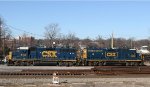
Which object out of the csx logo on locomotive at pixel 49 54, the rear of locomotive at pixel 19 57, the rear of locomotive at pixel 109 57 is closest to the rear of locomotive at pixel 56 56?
the csx logo on locomotive at pixel 49 54

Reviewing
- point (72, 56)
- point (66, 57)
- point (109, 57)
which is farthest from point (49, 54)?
point (109, 57)

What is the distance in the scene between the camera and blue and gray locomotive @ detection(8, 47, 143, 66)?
56.0 m

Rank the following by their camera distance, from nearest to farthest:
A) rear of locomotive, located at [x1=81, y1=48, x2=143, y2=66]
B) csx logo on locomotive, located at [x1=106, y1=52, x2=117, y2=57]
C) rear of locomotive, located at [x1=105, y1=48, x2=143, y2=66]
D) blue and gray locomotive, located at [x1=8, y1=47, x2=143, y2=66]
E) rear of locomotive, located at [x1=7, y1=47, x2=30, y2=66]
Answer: rear of locomotive, located at [x1=7, y1=47, x2=30, y2=66] < blue and gray locomotive, located at [x1=8, y1=47, x2=143, y2=66] < rear of locomotive, located at [x1=81, y1=48, x2=143, y2=66] < rear of locomotive, located at [x1=105, y1=48, x2=143, y2=66] < csx logo on locomotive, located at [x1=106, y1=52, x2=117, y2=57]

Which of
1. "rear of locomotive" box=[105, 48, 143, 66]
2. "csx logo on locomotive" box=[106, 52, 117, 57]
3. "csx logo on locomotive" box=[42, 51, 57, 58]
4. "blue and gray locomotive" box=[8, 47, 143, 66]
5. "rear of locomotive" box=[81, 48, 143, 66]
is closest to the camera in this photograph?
"blue and gray locomotive" box=[8, 47, 143, 66]

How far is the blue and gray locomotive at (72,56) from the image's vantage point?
56.0 meters

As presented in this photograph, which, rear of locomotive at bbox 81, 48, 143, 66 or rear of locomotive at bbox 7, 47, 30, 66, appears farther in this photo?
rear of locomotive at bbox 81, 48, 143, 66

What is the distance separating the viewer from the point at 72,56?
56.6m

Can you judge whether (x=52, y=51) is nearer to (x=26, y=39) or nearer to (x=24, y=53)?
(x=24, y=53)

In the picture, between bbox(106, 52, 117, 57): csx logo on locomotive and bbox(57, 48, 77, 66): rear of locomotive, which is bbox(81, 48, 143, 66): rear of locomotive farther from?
bbox(57, 48, 77, 66): rear of locomotive

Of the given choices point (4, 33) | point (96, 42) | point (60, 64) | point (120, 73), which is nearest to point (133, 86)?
point (120, 73)

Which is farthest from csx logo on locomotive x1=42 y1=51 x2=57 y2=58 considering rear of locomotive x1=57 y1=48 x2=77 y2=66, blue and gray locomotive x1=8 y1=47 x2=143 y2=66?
rear of locomotive x1=57 y1=48 x2=77 y2=66

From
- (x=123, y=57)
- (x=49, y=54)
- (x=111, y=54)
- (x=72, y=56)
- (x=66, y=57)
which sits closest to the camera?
(x=66, y=57)

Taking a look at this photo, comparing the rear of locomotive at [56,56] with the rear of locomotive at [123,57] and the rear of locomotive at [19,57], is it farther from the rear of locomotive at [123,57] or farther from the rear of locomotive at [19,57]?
the rear of locomotive at [123,57]

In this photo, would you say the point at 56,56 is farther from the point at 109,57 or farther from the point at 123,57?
the point at 123,57
